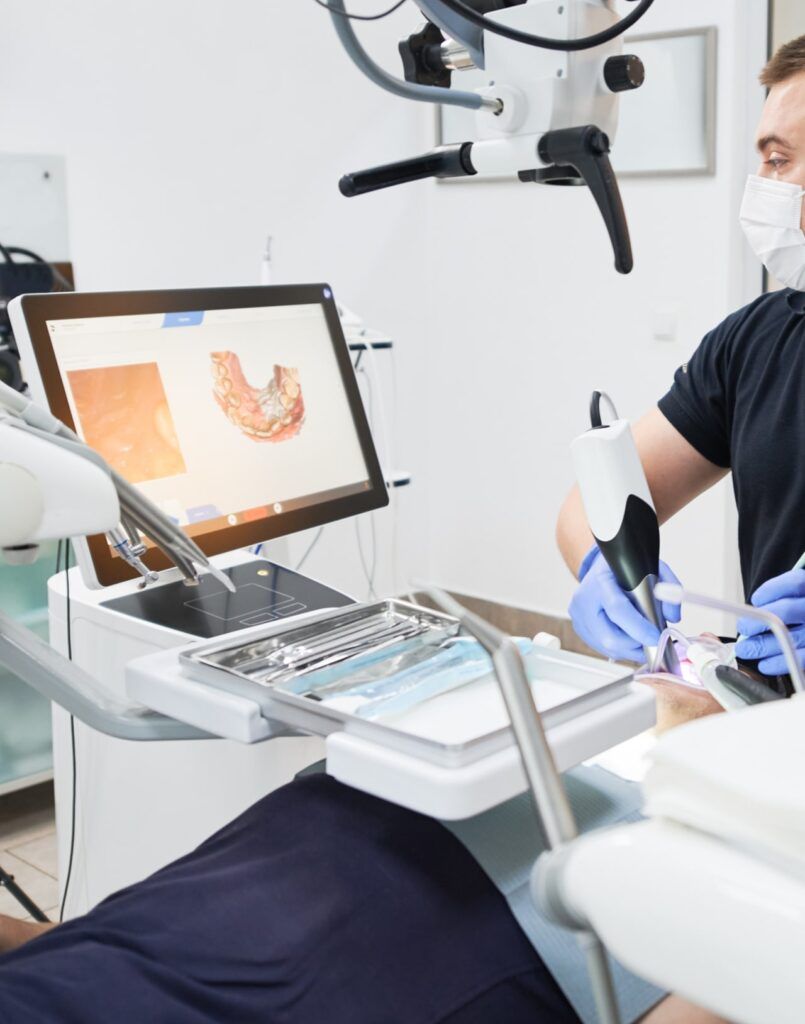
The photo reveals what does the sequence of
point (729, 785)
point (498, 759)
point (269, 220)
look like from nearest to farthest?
point (729, 785) → point (498, 759) → point (269, 220)

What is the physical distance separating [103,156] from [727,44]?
4.80 feet

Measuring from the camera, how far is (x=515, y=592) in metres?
3.49

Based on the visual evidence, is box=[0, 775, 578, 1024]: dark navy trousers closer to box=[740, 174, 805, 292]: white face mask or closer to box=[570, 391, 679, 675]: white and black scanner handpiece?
box=[570, 391, 679, 675]: white and black scanner handpiece

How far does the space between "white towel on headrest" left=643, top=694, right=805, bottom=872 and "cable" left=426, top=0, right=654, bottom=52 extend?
1.64 feet

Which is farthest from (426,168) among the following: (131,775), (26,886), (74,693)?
(26,886)

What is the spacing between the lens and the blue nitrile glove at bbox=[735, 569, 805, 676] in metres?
1.28

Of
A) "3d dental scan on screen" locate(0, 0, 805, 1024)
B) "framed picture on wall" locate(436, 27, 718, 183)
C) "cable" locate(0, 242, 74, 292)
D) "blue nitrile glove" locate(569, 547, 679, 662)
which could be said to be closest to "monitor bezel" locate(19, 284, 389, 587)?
"3d dental scan on screen" locate(0, 0, 805, 1024)

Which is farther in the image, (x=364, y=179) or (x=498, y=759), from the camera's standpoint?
(x=364, y=179)

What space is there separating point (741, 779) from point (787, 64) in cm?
128

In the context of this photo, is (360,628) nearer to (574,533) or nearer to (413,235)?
(574,533)

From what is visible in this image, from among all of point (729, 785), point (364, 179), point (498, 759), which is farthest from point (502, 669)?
point (364, 179)

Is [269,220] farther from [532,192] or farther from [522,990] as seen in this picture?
[522,990]

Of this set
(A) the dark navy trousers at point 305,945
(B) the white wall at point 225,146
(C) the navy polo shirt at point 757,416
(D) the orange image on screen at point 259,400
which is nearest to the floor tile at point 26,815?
(B) the white wall at point 225,146

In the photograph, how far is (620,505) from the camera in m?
1.27
